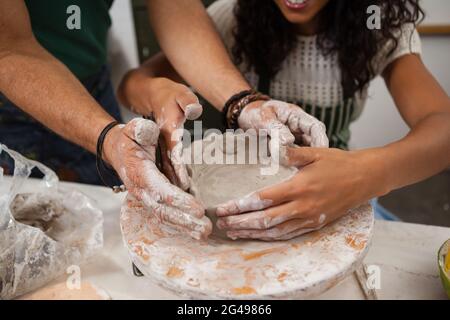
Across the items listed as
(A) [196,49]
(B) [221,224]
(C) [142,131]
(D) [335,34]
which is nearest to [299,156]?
(B) [221,224]

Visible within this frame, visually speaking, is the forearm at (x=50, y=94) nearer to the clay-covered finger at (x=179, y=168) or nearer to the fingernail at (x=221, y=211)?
the clay-covered finger at (x=179, y=168)

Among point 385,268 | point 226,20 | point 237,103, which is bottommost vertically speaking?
point 385,268

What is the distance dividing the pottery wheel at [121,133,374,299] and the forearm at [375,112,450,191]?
0.14 meters

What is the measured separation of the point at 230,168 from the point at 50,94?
1.41ft

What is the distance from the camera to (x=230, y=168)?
899 millimetres

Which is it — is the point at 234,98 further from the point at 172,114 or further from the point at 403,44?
the point at 403,44

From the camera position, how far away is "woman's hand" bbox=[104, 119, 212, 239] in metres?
0.68

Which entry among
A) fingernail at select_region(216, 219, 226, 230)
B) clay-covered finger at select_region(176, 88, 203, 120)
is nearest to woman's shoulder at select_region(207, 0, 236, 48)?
clay-covered finger at select_region(176, 88, 203, 120)

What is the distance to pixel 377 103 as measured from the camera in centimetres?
A: 159

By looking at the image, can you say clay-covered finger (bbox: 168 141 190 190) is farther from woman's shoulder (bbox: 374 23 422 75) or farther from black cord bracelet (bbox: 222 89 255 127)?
woman's shoulder (bbox: 374 23 422 75)

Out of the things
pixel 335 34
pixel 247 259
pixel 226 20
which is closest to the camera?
pixel 247 259

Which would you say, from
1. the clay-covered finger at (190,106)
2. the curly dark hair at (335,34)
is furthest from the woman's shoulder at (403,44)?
the clay-covered finger at (190,106)
